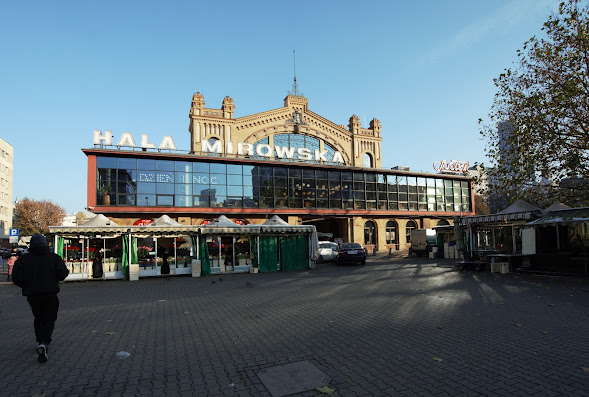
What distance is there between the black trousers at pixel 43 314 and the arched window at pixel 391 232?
1451 inches

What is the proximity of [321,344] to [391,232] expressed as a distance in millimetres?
35581

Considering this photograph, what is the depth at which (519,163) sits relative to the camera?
1627cm

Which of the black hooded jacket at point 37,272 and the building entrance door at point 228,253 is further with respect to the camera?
the building entrance door at point 228,253

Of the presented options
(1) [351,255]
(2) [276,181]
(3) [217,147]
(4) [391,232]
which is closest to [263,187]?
(2) [276,181]

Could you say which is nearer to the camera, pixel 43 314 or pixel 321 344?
pixel 43 314

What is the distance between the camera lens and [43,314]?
5441 mm

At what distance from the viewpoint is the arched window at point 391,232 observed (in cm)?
3941

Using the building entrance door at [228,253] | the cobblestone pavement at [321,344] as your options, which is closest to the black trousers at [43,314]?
the cobblestone pavement at [321,344]

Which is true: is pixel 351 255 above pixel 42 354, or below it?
below

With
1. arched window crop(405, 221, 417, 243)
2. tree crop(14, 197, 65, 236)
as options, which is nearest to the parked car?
arched window crop(405, 221, 417, 243)

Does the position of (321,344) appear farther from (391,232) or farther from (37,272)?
(391,232)

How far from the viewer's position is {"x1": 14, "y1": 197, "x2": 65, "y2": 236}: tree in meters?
57.3

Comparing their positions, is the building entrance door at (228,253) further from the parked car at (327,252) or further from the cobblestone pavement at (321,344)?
the cobblestone pavement at (321,344)

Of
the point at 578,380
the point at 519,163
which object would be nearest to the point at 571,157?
the point at 519,163
